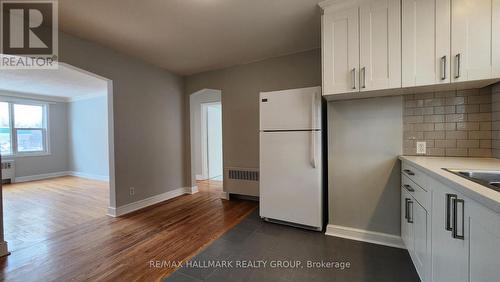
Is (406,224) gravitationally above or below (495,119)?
below

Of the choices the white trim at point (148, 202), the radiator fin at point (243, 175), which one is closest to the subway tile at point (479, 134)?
the radiator fin at point (243, 175)

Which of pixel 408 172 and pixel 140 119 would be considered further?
pixel 140 119

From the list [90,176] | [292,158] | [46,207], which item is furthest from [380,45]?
[90,176]

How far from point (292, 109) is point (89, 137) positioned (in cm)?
612

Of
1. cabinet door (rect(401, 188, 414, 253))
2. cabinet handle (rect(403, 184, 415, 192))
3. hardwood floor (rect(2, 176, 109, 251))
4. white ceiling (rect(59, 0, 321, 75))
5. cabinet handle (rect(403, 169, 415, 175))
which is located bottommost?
hardwood floor (rect(2, 176, 109, 251))

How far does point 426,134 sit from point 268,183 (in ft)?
5.58

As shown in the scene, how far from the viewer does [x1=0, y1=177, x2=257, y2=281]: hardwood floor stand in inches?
70.0

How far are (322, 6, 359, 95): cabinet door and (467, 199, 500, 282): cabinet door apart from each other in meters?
1.37

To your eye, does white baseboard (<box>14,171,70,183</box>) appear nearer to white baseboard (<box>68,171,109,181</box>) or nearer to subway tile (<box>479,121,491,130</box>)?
white baseboard (<box>68,171,109,181</box>)

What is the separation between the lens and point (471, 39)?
159cm

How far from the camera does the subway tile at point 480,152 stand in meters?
1.83

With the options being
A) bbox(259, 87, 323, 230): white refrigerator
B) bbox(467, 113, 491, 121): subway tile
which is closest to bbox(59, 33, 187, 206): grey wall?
bbox(259, 87, 323, 230): white refrigerator

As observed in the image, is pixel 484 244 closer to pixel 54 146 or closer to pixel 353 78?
pixel 353 78

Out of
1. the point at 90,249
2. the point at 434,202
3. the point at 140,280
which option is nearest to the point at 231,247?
the point at 140,280
